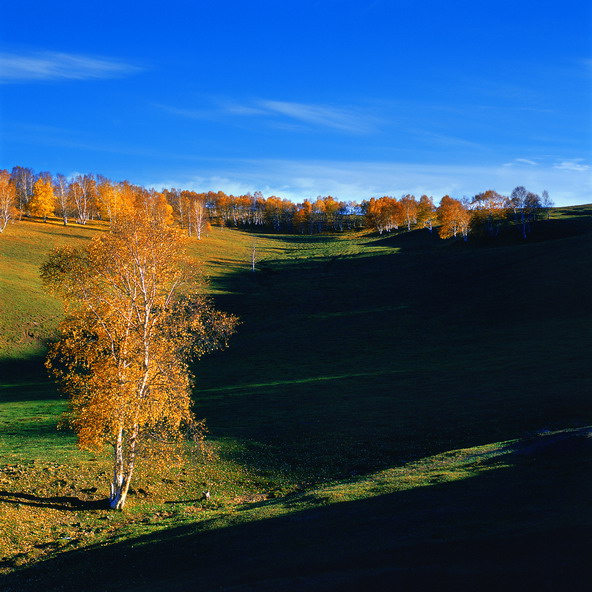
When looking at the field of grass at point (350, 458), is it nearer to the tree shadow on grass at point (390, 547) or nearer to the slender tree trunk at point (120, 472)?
A: the tree shadow on grass at point (390, 547)

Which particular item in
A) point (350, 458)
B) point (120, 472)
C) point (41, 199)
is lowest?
point (350, 458)

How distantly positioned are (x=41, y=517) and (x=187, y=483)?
27.1 ft

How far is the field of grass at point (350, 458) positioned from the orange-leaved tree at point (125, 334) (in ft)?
15.5

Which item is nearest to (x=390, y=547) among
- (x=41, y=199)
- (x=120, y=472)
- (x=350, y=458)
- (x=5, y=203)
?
(x=120, y=472)

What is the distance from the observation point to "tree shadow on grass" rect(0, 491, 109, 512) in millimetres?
24608

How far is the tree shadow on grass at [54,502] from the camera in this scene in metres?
24.6

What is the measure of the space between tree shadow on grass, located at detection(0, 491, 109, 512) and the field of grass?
110 mm

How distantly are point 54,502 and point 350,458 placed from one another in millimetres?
17883

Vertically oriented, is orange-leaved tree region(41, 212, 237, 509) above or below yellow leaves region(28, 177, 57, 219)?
below

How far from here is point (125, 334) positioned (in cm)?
2530

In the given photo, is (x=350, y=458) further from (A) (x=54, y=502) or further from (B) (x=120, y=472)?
(A) (x=54, y=502)

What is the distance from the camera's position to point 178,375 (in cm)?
2547

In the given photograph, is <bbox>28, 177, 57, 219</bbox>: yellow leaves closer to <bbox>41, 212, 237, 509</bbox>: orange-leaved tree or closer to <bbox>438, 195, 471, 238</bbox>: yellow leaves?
<bbox>438, 195, 471, 238</bbox>: yellow leaves

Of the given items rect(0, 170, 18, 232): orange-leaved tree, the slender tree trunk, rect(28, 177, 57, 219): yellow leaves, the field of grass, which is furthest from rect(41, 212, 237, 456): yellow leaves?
rect(28, 177, 57, 219): yellow leaves
